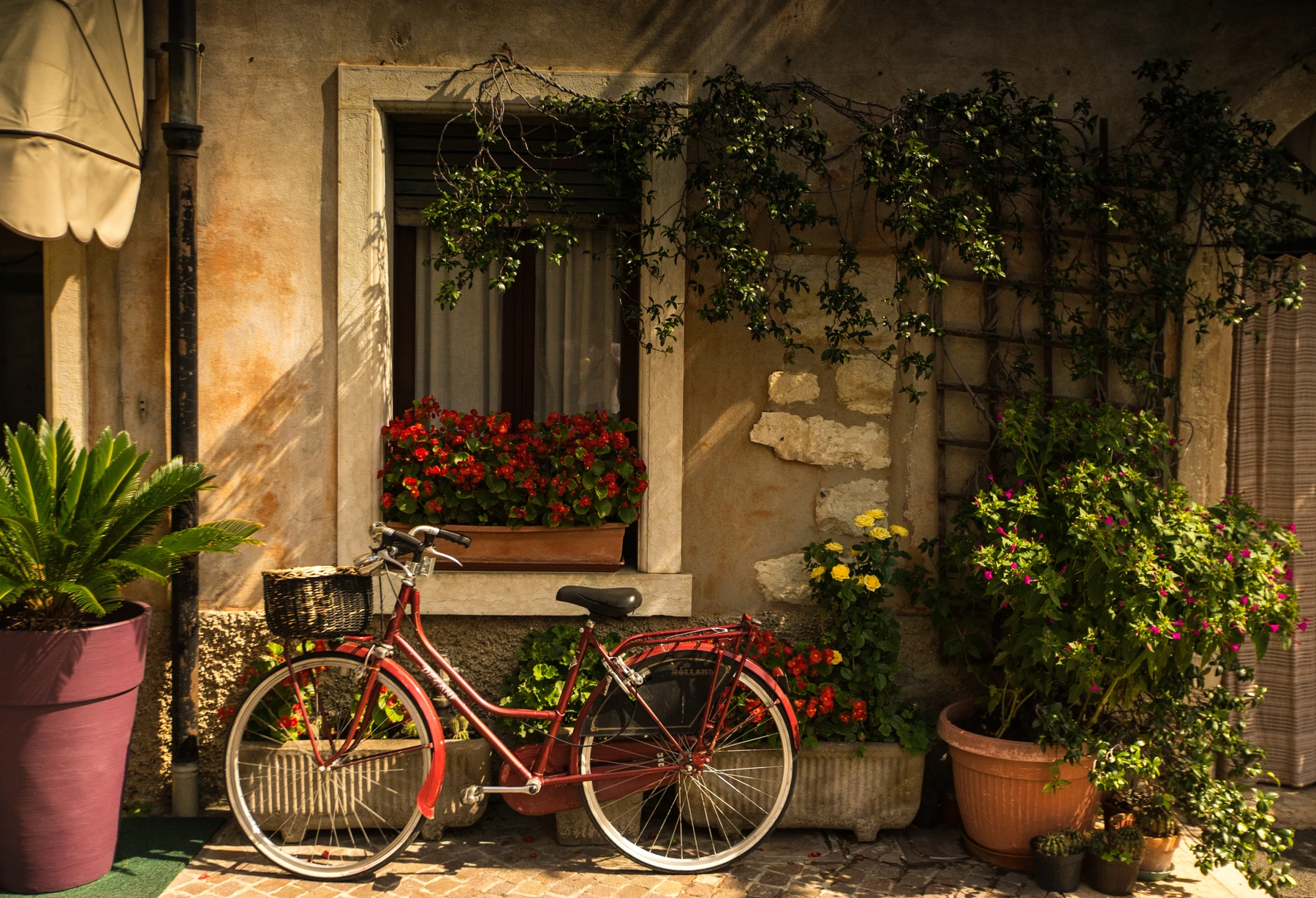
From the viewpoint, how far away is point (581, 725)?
3773 mm

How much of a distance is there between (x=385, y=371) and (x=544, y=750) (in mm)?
1773

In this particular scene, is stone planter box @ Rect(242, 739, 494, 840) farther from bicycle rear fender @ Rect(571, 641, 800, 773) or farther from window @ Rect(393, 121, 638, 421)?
window @ Rect(393, 121, 638, 421)

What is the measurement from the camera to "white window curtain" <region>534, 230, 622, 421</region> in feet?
15.2

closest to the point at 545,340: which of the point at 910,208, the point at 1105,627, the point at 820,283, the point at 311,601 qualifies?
the point at 820,283

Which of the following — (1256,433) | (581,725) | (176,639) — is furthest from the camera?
(1256,433)

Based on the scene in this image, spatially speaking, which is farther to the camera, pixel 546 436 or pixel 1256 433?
pixel 1256 433

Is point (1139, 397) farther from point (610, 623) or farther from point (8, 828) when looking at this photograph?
point (8, 828)

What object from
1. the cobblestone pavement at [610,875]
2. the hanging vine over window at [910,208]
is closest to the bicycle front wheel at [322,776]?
the cobblestone pavement at [610,875]

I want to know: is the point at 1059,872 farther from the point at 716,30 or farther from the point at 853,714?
the point at 716,30

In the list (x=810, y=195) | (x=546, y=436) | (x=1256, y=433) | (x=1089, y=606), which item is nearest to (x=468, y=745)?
(x=546, y=436)

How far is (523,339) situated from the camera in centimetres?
464

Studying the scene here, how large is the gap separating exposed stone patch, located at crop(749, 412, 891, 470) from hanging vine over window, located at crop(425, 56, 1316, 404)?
0.93ft

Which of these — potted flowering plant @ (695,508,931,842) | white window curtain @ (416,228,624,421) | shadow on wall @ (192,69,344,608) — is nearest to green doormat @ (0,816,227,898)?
shadow on wall @ (192,69,344,608)

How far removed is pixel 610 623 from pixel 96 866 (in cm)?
214
